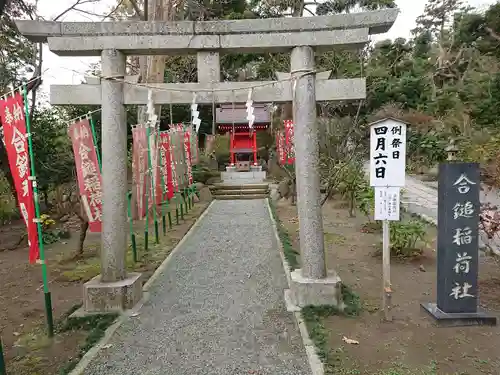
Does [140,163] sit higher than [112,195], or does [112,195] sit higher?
[140,163]

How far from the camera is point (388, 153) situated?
190 inches

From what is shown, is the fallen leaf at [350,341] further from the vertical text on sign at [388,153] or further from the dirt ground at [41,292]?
the dirt ground at [41,292]

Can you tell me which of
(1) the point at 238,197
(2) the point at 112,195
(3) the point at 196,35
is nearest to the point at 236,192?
(1) the point at 238,197

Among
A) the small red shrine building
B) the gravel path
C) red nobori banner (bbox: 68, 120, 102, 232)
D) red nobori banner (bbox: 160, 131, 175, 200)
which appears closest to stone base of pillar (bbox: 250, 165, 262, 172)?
the small red shrine building

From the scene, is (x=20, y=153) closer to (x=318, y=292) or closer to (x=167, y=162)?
(x=318, y=292)

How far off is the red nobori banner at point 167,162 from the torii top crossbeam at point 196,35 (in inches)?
219

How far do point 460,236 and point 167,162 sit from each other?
8101 mm

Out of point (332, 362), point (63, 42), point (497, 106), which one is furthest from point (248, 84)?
point (497, 106)

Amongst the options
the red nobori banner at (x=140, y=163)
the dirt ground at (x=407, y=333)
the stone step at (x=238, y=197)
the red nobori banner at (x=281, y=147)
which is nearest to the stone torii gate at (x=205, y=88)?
the dirt ground at (x=407, y=333)

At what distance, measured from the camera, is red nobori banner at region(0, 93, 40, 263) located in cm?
438

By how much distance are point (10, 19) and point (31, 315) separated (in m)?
9.94

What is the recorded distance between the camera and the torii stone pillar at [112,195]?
16.9 feet

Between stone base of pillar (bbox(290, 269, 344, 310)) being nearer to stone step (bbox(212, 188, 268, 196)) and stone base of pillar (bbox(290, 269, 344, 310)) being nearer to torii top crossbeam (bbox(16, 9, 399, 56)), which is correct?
torii top crossbeam (bbox(16, 9, 399, 56))

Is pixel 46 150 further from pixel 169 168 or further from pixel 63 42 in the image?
pixel 63 42
